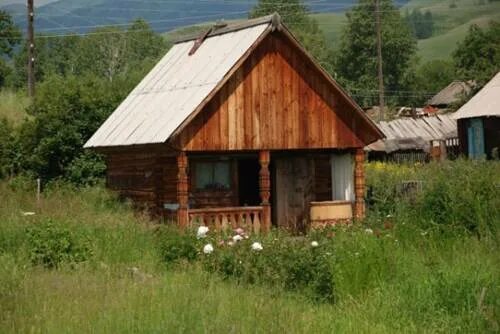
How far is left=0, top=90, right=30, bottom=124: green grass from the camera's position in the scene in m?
40.8

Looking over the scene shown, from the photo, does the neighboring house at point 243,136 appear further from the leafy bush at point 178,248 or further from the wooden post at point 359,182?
the leafy bush at point 178,248

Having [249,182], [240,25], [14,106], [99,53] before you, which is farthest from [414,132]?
[99,53]

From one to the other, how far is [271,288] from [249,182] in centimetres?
1594

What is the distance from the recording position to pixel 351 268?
46.3ft

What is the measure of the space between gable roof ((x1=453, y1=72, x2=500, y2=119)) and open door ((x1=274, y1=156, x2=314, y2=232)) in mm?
14920

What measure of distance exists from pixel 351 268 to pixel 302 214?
563 inches

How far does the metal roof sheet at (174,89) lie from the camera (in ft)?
82.6

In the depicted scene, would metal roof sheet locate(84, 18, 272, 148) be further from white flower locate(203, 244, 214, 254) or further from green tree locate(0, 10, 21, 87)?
green tree locate(0, 10, 21, 87)

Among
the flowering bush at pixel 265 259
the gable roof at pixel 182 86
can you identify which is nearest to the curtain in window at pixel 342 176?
the gable roof at pixel 182 86

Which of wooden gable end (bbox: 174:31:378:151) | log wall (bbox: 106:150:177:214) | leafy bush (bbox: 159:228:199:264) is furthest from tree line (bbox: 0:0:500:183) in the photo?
leafy bush (bbox: 159:228:199:264)

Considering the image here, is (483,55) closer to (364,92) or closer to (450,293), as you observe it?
(364,92)

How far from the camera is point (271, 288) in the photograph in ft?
46.0

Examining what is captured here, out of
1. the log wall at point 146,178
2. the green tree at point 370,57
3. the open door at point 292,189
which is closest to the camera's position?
the log wall at point 146,178

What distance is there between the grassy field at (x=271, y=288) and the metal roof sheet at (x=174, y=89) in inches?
270
